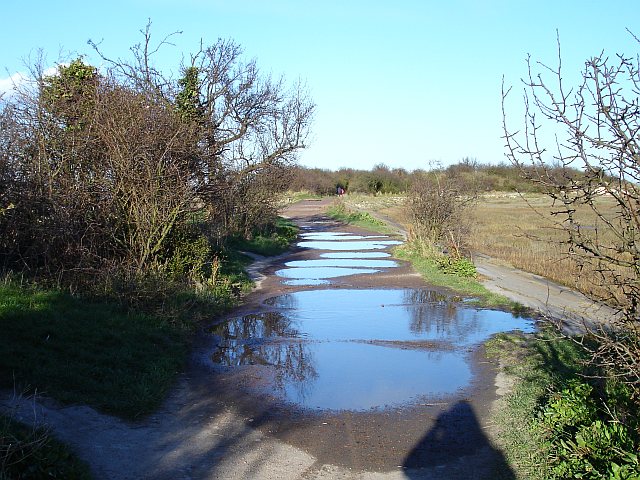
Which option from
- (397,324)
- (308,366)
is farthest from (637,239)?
(397,324)

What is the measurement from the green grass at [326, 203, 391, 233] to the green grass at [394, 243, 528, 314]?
1467 centimetres

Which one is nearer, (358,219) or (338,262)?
(338,262)

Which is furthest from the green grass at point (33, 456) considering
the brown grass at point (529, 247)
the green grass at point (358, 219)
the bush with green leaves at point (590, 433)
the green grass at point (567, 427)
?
the green grass at point (358, 219)

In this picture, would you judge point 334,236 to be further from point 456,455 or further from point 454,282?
point 456,455

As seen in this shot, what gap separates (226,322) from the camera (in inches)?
511

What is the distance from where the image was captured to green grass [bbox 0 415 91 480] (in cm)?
482

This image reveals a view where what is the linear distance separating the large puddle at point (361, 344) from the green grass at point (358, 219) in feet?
79.5

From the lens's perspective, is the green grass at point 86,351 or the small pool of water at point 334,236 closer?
the green grass at point 86,351

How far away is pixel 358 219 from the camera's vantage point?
155 ft

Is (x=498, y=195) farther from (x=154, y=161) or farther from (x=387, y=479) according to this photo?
(x=387, y=479)

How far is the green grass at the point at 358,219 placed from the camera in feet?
134

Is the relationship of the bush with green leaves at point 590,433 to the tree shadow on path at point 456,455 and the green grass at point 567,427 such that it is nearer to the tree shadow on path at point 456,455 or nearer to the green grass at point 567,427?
the green grass at point 567,427

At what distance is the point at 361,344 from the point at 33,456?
683 cm

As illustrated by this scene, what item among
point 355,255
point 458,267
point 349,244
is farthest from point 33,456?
point 349,244
